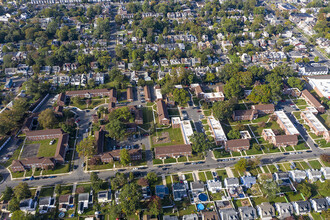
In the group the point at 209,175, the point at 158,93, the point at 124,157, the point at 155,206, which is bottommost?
the point at 209,175

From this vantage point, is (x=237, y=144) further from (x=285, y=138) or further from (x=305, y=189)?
(x=305, y=189)

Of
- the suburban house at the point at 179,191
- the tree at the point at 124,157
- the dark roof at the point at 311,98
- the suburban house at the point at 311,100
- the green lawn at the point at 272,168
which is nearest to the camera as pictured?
the suburban house at the point at 179,191

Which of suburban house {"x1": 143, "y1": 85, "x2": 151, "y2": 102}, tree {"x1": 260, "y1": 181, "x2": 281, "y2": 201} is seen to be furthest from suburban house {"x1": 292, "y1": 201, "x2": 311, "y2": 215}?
suburban house {"x1": 143, "y1": 85, "x2": 151, "y2": 102}

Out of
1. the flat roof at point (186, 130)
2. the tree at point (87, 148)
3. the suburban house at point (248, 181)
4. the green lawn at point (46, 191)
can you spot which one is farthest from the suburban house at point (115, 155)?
the suburban house at point (248, 181)

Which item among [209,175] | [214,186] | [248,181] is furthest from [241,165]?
[214,186]

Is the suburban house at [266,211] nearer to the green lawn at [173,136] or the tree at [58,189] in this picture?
the green lawn at [173,136]

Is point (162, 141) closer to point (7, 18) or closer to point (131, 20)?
point (131, 20)

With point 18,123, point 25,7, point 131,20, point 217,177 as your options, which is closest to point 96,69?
point 18,123
